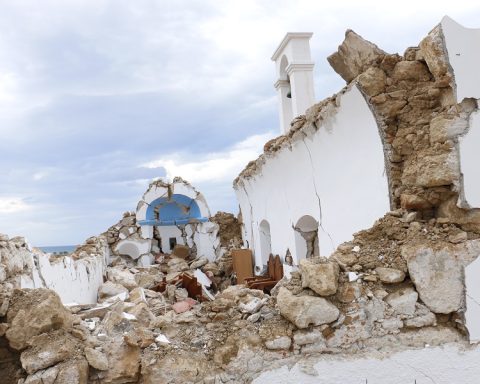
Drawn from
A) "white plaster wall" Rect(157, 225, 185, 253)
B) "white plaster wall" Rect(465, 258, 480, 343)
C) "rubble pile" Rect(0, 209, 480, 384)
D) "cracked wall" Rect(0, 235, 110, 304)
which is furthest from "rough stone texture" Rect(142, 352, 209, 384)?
"white plaster wall" Rect(157, 225, 185, 253)

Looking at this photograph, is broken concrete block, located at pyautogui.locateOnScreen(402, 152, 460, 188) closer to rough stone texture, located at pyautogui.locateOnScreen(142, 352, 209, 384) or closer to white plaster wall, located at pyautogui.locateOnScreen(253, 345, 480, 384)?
white plaster wall, located at pyautogui.locateOnScreen(253, 345, 480, 384)

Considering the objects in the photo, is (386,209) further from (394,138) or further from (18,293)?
(18,293)

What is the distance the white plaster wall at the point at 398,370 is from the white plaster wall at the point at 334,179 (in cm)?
125

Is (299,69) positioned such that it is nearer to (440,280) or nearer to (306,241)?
(306,241)

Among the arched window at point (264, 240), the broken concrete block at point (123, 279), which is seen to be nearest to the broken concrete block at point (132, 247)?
the broken concrete block at point (123, 279)

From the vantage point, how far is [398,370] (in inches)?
119

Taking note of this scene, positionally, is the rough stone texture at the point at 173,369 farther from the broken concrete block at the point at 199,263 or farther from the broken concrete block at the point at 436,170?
the broken concrete block at the point at 199,263

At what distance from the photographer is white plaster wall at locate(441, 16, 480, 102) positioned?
3258mm

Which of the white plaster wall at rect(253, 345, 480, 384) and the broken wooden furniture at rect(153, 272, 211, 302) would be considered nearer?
the white plaster wall at rect(253, 345, 480, 384)

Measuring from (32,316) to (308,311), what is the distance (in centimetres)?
181

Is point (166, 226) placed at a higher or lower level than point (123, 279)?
higher

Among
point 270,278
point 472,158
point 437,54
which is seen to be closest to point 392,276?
point 472,158

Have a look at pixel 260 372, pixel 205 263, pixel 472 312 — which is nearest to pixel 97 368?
pixel 260 372

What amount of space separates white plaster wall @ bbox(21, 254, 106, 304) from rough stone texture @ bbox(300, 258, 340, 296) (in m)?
2.26
